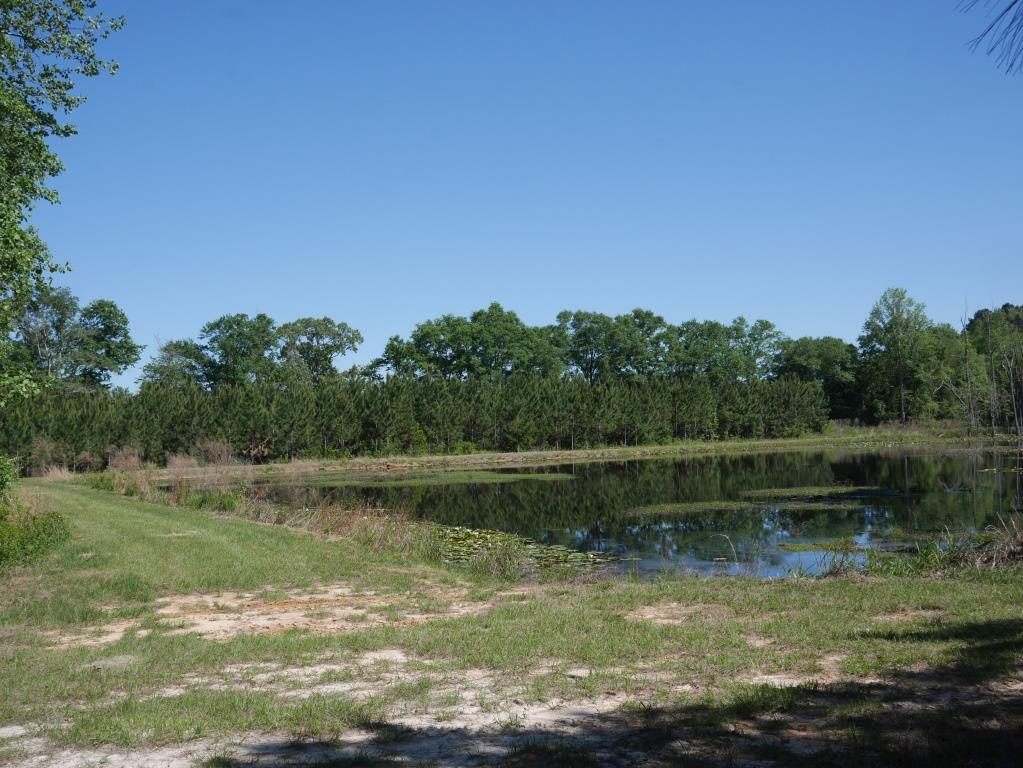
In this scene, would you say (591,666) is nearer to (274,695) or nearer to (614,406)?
(274,695)

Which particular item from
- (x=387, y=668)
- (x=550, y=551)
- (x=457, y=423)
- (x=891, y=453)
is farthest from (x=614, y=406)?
(x=387, y=668)

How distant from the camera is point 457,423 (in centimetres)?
7138

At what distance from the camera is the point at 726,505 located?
2958 centimetres

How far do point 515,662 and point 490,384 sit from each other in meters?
71.1

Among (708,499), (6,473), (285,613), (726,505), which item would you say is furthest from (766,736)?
(708,499)

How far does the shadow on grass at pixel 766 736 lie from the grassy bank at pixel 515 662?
0.02 metres

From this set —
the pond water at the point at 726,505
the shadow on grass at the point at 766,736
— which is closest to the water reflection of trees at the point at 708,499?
the pond water at the point at 726,505

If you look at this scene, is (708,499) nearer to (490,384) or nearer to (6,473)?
(6,473)

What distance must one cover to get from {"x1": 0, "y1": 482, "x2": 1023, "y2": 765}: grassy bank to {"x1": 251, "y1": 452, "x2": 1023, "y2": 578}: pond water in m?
5.33

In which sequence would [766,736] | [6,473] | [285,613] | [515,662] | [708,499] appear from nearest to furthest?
[766,736] → [515,662] → [285,613] → [6,473] → [708,499]

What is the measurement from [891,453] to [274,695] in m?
61.4

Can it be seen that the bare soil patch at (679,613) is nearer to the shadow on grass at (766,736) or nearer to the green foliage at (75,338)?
the shadow on grass at (766,736)

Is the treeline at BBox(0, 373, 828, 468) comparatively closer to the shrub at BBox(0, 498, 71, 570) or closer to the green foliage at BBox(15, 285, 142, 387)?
the green foliage at BBox(15, 285, 142, 387)

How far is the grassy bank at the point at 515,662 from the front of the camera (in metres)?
6.10
